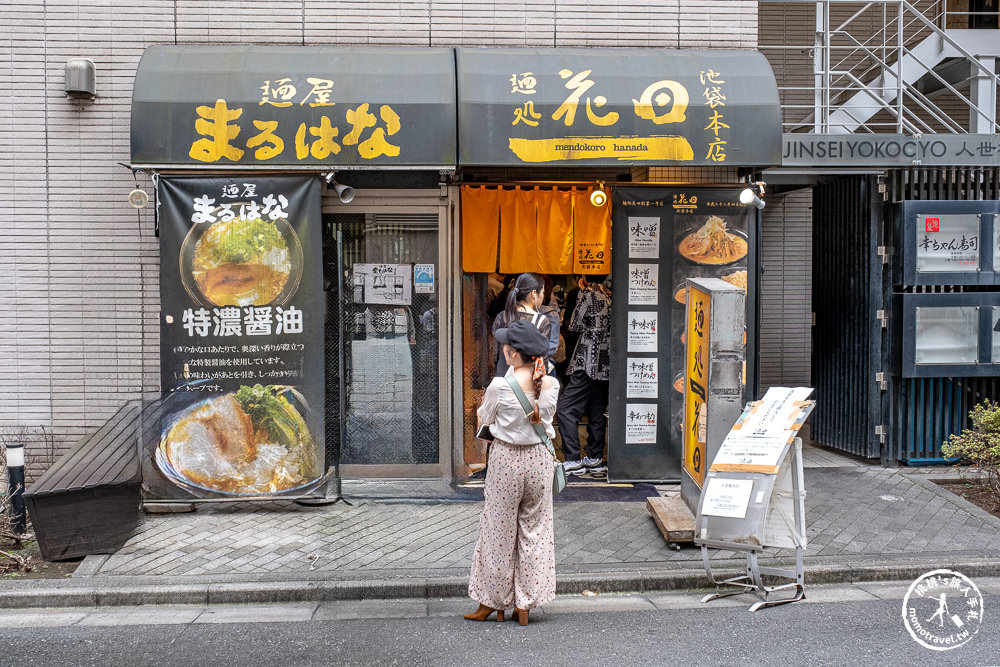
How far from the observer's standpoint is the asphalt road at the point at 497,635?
193 inches

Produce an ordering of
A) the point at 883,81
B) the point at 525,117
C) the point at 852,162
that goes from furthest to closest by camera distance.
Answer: the point at 883,81
the point at 852,162
the point at 525,117

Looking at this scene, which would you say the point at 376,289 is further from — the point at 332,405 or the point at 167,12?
the point at 167,12

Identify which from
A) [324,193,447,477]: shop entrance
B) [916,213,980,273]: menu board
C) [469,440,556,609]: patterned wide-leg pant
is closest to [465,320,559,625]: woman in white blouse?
[469,440,556,609]: patterned wide-leg pant

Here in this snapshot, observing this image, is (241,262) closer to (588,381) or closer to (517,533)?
(588,381)

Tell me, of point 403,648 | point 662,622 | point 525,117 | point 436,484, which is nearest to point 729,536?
point 662,622

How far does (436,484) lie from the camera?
8219 mm

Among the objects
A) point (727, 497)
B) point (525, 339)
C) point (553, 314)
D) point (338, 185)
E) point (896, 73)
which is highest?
point (896, 73)

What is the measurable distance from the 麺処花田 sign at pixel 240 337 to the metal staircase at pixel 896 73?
5401 mm

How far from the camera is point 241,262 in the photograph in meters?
7.64

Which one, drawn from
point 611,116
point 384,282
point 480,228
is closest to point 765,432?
point 611,116

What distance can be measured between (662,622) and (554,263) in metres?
3.99

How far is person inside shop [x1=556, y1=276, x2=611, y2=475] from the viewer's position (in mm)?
8852

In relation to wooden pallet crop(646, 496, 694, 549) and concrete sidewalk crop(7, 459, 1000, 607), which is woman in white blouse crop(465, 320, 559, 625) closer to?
concrete sidewalk crop(7, 459, 1000, 607)

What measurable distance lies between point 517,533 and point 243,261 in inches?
154
